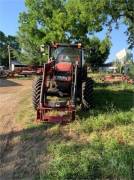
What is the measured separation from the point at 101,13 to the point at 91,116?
15653 mm

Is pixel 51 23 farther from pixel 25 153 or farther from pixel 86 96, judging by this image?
pixel 25 153

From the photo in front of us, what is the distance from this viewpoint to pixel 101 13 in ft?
87.7

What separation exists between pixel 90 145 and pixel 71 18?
30537 millimetres

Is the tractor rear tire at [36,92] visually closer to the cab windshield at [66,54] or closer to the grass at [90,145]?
the grass at [90,145]

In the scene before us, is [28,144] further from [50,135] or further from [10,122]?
[10,122]

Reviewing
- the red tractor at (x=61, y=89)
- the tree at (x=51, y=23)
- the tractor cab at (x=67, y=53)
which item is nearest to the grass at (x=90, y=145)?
the red tractor at (x=61, y=89)

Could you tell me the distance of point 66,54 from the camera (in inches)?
622

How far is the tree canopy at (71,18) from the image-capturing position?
86.4 feet

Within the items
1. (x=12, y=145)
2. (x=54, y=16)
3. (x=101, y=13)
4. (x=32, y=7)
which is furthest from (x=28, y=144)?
(x=32, y=7)

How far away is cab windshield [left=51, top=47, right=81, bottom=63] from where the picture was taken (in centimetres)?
1562

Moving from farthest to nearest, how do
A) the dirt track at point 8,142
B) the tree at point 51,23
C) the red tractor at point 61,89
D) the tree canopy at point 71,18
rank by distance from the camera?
1. the tree at point 51,23
2. the tree canopy at point 71,18
3. the red tractor at point 61,89
4. the dirt track at point 8,142

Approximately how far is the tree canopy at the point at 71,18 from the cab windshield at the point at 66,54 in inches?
409

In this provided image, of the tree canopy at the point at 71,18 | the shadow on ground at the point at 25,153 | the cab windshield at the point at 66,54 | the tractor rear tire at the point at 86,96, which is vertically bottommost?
the shadow on ground at the point at 25,153

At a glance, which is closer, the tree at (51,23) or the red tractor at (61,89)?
the red tractor at (61,89)
